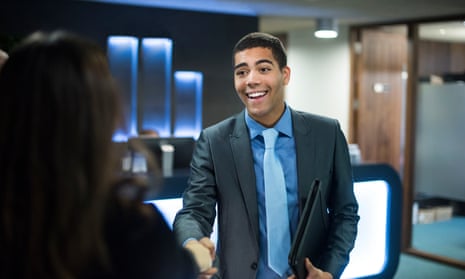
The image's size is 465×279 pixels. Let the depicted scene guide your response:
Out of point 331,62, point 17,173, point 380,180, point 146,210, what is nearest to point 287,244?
point 146,210

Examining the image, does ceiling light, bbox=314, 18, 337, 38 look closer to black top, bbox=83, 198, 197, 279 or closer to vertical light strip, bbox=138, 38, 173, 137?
vertical light strip, bbox=138, 38, 173, 137

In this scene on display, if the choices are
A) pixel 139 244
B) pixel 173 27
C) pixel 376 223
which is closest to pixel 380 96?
pixel 173 27

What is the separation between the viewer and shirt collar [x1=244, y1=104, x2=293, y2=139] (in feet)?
6.07

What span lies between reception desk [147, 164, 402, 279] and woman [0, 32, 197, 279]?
2738 mm

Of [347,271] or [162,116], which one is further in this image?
[162,116]

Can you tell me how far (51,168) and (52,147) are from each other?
31 mm

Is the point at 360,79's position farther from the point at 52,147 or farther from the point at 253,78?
the point at 52,147

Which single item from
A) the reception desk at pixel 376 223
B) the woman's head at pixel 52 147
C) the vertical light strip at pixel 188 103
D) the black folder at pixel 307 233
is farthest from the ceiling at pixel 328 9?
the woman's head at pixel 52 147

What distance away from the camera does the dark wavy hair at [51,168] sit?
80 centimetres

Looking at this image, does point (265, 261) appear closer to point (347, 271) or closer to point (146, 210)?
point (146, 210)

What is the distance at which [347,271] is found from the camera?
334cm

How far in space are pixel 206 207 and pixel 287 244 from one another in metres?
0.28

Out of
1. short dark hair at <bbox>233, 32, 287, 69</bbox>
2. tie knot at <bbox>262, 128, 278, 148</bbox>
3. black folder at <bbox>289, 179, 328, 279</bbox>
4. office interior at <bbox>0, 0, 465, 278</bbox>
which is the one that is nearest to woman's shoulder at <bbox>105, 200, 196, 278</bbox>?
black folder at <bbox>289, 179, 328, 279</bbox>

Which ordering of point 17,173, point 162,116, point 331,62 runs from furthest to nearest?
point 331,62 < point 162,116 < point 17,173
